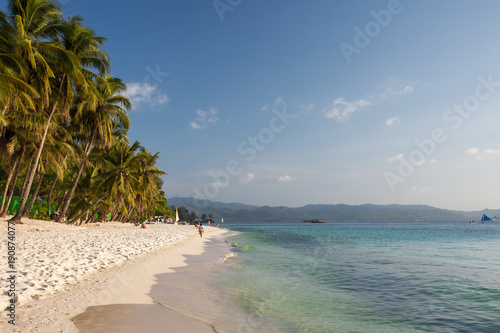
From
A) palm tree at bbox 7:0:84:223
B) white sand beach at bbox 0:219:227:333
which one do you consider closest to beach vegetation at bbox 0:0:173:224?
palm tree at bbox 7:0:84:223

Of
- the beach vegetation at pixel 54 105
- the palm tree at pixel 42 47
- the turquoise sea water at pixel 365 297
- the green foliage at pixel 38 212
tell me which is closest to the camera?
the turquoise sea water at pixel 365 297

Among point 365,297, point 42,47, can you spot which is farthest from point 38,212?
point 365,297

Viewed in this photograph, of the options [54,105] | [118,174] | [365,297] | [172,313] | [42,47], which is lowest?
[365,297]

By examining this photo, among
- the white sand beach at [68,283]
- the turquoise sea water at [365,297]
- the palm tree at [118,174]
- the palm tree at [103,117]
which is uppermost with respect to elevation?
the palm tree at [103,117]

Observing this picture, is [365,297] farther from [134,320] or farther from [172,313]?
[134,320]

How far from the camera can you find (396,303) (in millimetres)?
9430

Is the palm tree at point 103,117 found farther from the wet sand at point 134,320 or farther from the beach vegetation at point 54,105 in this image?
the wet sand at point 134,320

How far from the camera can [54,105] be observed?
66.6ft

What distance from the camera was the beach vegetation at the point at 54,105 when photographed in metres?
15.3

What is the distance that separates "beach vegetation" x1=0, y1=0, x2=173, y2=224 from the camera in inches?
Result: 603

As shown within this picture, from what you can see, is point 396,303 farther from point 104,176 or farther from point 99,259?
point 104,176

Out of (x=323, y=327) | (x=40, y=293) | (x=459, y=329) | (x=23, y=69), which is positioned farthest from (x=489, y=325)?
(x=23, y=69)

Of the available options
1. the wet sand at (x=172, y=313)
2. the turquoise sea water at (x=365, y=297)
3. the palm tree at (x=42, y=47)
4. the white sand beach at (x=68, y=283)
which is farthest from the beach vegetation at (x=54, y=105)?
the turquoise sea water at (x=365, y=297)

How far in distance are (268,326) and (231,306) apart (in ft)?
5.32
